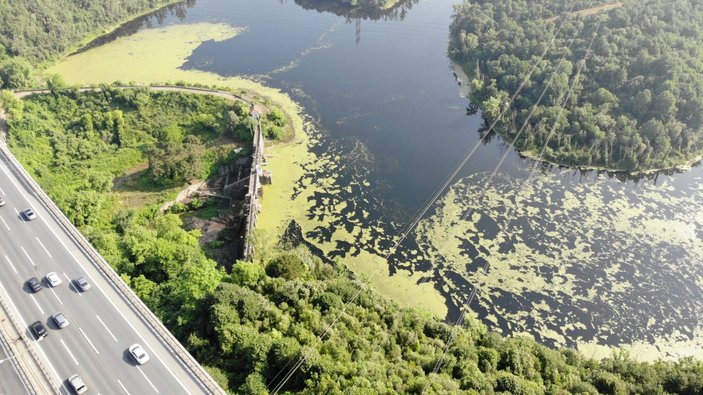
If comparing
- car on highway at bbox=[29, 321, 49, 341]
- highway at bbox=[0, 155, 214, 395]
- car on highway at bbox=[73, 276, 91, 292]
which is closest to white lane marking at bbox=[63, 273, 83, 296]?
highway at bbox=[0, 155, 214, 395]

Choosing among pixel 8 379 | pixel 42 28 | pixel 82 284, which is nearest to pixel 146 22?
pixel 42 28

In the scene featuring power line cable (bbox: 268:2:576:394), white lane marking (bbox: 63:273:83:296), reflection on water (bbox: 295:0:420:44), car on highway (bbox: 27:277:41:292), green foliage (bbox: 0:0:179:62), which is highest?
green foliage (bbox: 0:0:179:62)

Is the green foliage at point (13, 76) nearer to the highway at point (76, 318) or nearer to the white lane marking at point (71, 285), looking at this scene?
the highway at point (76, 318)

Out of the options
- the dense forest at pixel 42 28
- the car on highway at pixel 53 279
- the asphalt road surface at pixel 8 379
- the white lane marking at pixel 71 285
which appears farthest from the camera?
the dense forest at pixel 42 28

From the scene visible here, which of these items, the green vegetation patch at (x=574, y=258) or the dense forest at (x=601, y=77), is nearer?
the green vegetation patch at (x=574, y=258)

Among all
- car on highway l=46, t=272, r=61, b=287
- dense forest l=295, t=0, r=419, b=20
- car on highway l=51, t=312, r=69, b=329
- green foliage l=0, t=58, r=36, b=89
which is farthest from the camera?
dense forest l=295, t=0, r=419, b=20

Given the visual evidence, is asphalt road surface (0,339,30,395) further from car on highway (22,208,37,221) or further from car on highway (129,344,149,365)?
car on highway (22,208,37,221)

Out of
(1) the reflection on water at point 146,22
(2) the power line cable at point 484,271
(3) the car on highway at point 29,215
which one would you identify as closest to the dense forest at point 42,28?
(1) the reflection on water at point 146,22

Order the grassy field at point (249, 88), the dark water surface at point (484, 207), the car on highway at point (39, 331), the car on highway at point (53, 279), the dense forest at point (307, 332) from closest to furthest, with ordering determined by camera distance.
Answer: the dense forest at point (307, 332) < the car on highway at point (39, 331) < the car on highway at point (53, 279) < the dark water surface at point (484, 207) < the grassy field at point (249, 88)
